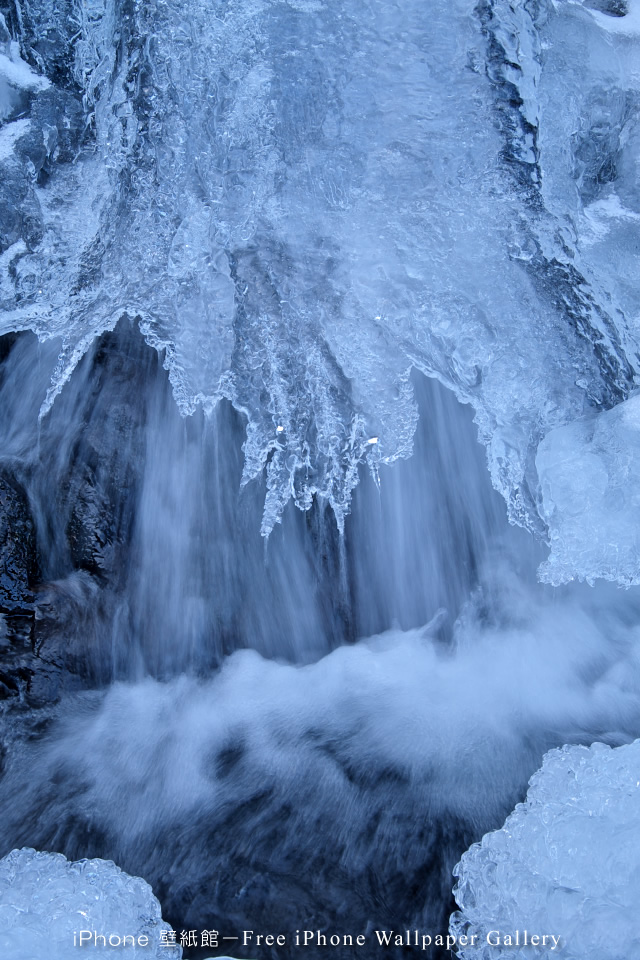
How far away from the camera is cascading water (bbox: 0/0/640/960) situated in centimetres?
306

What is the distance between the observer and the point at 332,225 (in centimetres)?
327

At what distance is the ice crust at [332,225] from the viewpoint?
125 inches

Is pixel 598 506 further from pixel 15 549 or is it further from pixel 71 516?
pixel 15 549

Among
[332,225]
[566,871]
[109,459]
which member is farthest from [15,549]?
[566,871]

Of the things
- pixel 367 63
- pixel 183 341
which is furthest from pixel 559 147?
pixel 183 341

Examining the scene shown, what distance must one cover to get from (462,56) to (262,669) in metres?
3.09

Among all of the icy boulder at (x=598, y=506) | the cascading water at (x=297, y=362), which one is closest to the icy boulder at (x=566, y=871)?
the cascading water at (x=297, y=362)

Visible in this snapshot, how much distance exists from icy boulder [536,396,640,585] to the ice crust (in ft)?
0.11

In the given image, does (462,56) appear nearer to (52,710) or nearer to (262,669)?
(262,669)

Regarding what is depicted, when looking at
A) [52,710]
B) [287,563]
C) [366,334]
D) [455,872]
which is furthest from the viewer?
[287,563]

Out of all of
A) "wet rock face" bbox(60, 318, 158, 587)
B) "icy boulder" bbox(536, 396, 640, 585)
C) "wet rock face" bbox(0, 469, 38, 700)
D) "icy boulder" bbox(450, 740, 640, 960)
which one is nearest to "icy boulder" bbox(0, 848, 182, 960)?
"wet rock face" bbox(0, 469, 38, 700)

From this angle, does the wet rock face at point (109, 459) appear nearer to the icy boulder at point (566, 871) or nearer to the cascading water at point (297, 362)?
the cascading water at point (297, 362)

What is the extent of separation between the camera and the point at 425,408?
12.9ft

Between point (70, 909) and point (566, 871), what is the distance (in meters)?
1.57
